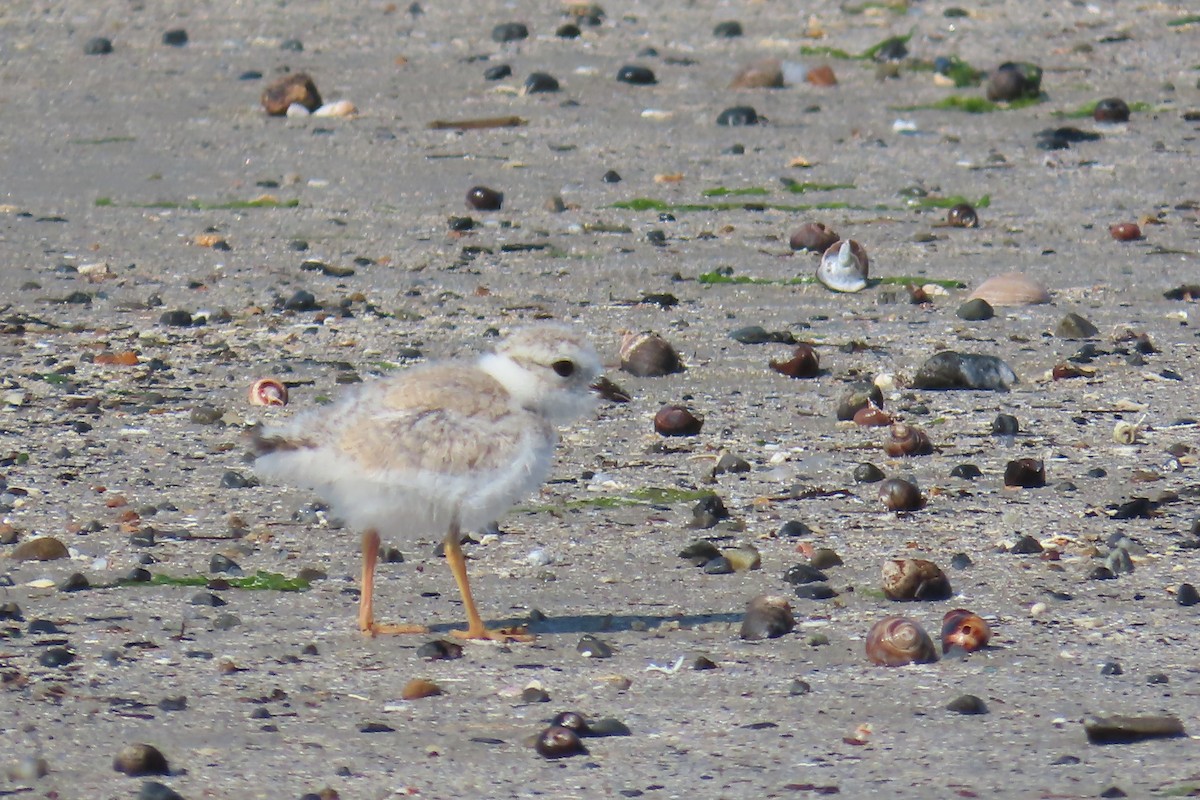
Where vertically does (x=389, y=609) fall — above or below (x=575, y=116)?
below

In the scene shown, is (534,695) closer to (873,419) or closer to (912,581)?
(912,581)

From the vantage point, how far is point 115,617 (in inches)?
145

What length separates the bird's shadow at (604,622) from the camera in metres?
3.65

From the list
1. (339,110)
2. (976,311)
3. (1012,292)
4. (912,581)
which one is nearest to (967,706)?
(912,581)

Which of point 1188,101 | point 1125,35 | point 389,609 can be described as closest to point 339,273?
point 389,609

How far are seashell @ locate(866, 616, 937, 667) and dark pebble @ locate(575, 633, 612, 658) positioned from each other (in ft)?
1.63

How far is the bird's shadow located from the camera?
3.65m

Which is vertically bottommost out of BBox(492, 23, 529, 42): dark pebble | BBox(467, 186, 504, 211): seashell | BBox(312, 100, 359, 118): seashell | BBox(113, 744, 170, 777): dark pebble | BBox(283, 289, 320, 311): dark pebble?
BBox(113, 744, 170, 777): dark pebble

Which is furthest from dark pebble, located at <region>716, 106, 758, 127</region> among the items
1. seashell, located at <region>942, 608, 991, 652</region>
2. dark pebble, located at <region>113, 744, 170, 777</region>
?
dark pebble, located at <region>113, 744, 170, 777</region>

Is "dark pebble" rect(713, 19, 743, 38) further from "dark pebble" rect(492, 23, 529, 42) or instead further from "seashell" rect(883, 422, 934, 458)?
"seashell" rect(883, 422, 934, 458)

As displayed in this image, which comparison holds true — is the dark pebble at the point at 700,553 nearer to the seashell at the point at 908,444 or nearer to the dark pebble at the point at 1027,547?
the dark pebble at the point at 1027,547

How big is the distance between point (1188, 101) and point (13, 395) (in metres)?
6.37

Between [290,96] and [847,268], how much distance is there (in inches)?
153

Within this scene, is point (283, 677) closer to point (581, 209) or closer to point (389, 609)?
point (389, 609)
